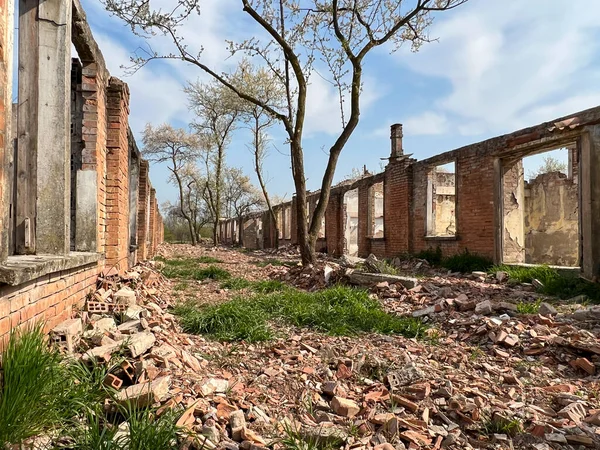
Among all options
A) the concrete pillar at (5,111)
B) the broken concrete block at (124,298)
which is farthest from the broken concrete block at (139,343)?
the broken concrete block at (124,298)

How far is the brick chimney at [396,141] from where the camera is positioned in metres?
14.3

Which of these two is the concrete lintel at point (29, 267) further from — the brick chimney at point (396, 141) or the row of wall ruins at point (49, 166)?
the brick chimney at point (396, 141)

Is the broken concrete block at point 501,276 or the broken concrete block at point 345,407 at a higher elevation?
the broken concrete block at point 501,276

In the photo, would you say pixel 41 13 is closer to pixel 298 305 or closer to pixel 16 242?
pixel 16 242

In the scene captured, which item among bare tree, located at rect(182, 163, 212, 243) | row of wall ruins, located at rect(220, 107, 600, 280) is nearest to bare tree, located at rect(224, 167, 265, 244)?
bare tree, located at rect(182, 163, 212, 243)

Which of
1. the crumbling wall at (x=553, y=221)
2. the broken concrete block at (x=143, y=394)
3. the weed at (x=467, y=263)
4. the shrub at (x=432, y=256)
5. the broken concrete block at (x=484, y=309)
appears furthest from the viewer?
the crumbling wall at (x=553, y=221)

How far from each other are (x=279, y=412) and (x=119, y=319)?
2181 mm

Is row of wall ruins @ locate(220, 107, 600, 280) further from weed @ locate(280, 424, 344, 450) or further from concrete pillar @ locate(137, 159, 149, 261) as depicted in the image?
concrete pillar @ locate(137, 159, 149, 261)

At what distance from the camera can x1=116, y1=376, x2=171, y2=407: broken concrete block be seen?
93.9 inches

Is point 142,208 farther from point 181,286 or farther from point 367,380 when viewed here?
point 367,380

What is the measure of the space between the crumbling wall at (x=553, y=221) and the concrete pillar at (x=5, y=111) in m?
15.7

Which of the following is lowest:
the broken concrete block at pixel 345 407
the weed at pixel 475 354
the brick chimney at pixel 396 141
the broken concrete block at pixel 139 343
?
the weed at pixel 475 354

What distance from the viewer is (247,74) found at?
20.8 metres

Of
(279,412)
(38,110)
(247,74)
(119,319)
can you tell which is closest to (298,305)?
(119,319)
